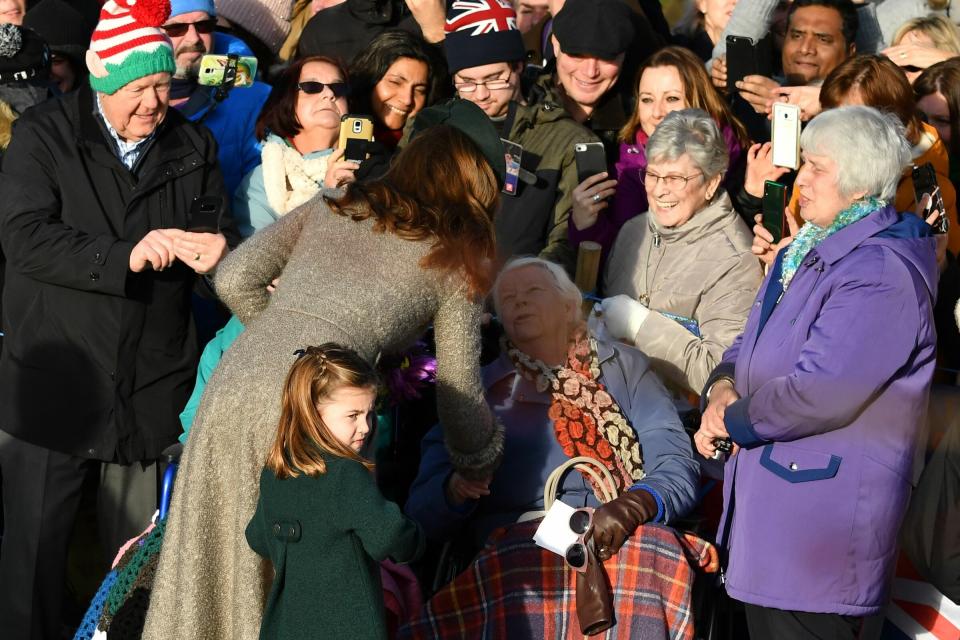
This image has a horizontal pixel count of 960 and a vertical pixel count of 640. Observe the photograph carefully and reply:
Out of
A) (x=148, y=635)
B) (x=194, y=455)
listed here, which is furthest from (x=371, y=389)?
(x=148, y=635)

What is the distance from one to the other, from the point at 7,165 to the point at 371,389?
77.5 inches

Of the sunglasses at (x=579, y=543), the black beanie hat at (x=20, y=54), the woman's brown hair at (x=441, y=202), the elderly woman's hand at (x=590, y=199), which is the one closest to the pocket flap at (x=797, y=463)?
the sunglasses at (x=579, y=543)

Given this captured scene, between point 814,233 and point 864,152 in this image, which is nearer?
point 864,152

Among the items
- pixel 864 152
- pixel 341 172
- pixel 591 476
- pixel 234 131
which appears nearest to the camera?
pixel 864 152

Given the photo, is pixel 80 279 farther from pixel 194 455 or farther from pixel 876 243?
pixel 876 243

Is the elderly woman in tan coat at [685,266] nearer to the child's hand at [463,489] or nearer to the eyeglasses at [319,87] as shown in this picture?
the child's hand at [463,489]

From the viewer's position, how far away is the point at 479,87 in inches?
226

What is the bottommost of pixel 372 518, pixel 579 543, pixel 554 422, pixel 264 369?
pixel 579 543

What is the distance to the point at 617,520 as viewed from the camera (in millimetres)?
4277

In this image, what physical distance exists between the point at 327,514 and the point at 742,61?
122 inches

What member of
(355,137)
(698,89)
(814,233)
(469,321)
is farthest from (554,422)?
(698,89)

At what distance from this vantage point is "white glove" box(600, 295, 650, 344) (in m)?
5.01

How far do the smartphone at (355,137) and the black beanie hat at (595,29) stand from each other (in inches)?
41.7

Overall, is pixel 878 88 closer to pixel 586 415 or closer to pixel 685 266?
pixel 685 266
